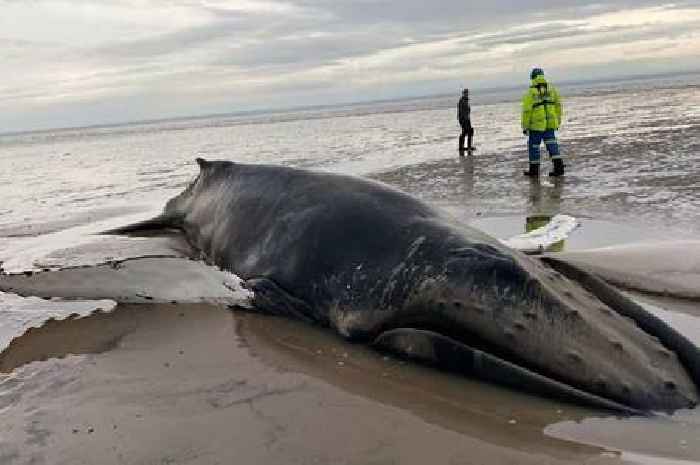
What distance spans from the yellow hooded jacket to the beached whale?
9.39 m

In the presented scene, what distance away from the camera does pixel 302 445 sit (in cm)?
327

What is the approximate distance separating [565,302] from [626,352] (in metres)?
0.42

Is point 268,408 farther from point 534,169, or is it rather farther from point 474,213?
point 534,169

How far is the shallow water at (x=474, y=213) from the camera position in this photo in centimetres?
329

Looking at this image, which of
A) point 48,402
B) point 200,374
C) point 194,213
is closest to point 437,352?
point 200,374

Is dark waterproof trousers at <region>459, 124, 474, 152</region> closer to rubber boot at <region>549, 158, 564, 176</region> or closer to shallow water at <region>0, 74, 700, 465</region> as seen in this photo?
shallow water at <region>0, 74, 700, 465</region>

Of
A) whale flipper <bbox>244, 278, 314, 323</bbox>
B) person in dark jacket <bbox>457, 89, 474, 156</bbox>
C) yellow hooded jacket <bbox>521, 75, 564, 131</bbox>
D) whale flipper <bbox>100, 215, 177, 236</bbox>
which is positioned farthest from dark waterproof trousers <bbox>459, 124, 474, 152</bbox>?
whale flipper <bbox>244, 278, 314, 323</bbox>

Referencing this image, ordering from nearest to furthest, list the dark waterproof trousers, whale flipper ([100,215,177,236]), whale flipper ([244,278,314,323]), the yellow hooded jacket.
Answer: whale flipper ([244,278,314,323]) → whale flipper ([100,215,177,236]) → the yellow hooded jacket → the dark waterproof trousers

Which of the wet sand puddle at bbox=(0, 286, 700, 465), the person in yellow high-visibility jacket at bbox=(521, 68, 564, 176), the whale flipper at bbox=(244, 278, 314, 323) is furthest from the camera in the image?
the person in yellow high-visibility jacket at bbox=(521, 68, 564, 176)

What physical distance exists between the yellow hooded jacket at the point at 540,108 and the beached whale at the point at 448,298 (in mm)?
9391

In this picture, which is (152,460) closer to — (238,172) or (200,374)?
(200,374)

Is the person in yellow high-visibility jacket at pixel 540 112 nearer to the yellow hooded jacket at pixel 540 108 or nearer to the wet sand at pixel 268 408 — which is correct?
the yellow hooded jacket at pixel 540 108

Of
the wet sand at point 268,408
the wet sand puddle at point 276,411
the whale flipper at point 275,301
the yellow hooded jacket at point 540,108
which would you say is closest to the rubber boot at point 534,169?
the yellow hooded jacket at point 540,108

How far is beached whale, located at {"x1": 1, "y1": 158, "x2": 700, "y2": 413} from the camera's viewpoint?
3625mm
